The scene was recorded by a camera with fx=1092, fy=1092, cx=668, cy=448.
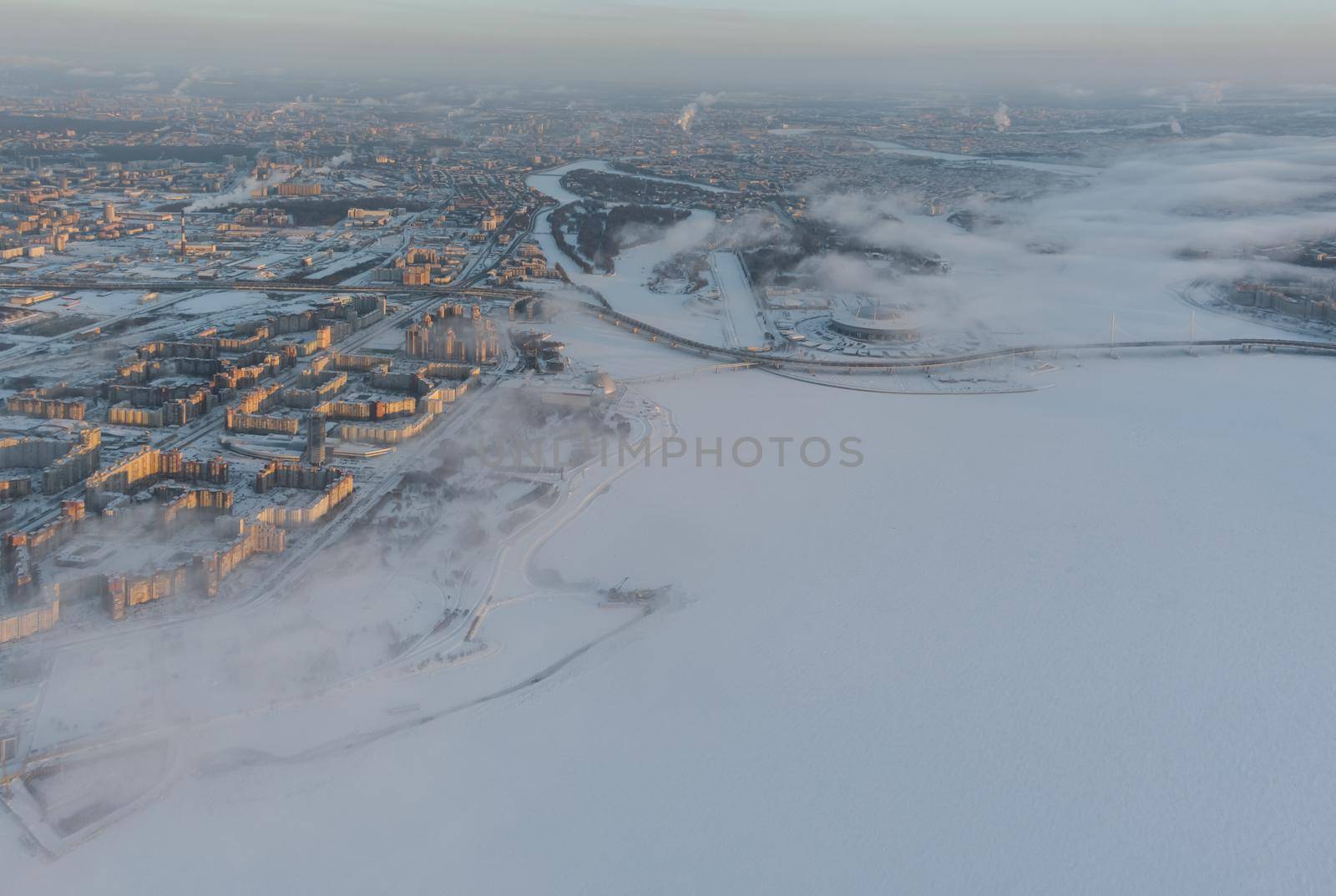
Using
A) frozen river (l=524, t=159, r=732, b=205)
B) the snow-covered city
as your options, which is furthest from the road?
frozen river (l=524, t=159, r=732, b=205)

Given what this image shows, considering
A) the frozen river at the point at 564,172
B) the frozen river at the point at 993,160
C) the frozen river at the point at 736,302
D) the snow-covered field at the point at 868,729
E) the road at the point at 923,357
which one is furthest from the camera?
the frozen river at the point at 993,160

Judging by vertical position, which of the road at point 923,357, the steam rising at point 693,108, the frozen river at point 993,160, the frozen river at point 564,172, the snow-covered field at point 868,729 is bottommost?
the snow-covered field at point 868,729

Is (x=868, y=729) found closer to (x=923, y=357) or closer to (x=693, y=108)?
(x=923, y=357)

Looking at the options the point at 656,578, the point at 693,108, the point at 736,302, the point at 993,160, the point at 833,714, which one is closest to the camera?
the point at 833,714

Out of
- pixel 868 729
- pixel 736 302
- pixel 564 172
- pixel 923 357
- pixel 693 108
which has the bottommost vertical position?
pixel 868 729

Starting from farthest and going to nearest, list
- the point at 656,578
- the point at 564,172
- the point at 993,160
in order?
the point at 993,160 < the point at 564,172 < the point at 656,578

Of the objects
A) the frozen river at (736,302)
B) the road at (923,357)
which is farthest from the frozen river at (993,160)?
the road at (923,357)

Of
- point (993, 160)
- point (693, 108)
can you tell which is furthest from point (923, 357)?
point (693, 108)

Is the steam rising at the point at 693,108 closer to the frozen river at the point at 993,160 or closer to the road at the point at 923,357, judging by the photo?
the frozen river at the point at 993,160

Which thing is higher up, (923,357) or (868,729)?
(923,357)

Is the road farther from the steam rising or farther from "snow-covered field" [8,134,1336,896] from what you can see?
the steam rising

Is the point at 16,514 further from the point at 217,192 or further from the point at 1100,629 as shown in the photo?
the point at 217,192
